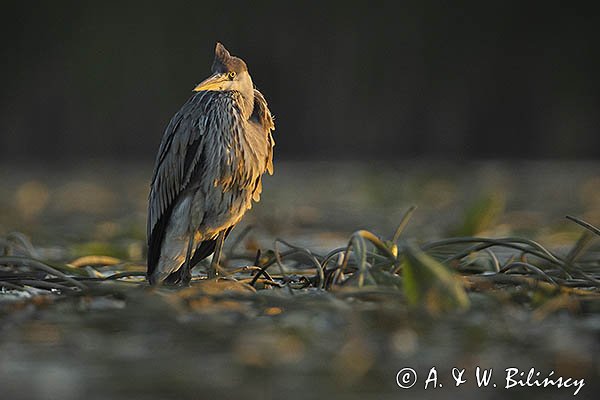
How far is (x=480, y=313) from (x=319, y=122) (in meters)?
A: 10.7

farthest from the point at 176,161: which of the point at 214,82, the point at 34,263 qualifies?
the point at 34,263

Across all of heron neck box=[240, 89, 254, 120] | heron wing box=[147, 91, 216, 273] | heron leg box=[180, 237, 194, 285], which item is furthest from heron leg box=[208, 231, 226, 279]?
heron neck box=[240, 89, 254, 120]

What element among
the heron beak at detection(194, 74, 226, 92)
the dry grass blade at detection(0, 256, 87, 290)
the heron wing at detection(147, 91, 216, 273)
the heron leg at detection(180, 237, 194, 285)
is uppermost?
the heron beak at detection(194, 74, 226, 92)

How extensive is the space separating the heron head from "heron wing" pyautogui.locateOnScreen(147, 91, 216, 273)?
70 mm

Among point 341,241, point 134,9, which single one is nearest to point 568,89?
point 134,9

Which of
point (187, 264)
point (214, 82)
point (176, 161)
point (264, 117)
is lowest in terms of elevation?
point (187, 264)

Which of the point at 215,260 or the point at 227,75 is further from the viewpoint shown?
the point at 227,75

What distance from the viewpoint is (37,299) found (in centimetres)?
339

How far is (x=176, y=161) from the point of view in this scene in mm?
4414

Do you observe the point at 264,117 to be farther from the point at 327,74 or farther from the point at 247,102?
the point at 327,74

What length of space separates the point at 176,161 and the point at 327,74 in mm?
9480

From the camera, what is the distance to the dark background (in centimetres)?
1277

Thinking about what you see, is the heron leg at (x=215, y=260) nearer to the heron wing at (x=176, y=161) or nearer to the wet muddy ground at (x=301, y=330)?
the wet muddy ground at (x=301, y=330)

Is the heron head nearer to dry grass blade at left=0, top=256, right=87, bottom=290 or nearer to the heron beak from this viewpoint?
the heron beak
